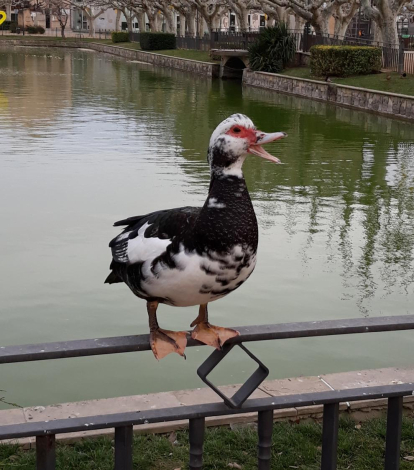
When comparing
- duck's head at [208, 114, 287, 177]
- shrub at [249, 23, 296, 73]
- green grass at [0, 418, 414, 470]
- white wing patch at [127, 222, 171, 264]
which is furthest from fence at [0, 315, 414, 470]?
shrub at [249, 23, 296, 73]

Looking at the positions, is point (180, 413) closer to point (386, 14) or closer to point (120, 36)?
point (386, 14)

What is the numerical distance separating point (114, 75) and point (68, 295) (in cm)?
2773

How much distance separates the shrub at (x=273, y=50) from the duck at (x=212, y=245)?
2769cm

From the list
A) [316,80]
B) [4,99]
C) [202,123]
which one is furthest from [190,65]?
[202,123]

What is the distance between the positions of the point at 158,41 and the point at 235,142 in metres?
47.3

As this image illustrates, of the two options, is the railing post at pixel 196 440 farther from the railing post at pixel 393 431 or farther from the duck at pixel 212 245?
the railing post at pixel 393 431

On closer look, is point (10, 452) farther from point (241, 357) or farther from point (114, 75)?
point (114, 75)

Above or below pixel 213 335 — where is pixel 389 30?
above

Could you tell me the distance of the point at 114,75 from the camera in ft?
111

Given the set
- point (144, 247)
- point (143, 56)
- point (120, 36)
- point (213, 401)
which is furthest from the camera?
point (120, 36)

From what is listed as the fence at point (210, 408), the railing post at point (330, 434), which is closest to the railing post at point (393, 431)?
the fence at point (210, 408)

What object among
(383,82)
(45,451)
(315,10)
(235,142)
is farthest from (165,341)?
(315,10)

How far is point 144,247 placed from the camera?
9.26ft

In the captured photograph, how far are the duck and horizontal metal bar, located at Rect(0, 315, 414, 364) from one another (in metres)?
0.11
